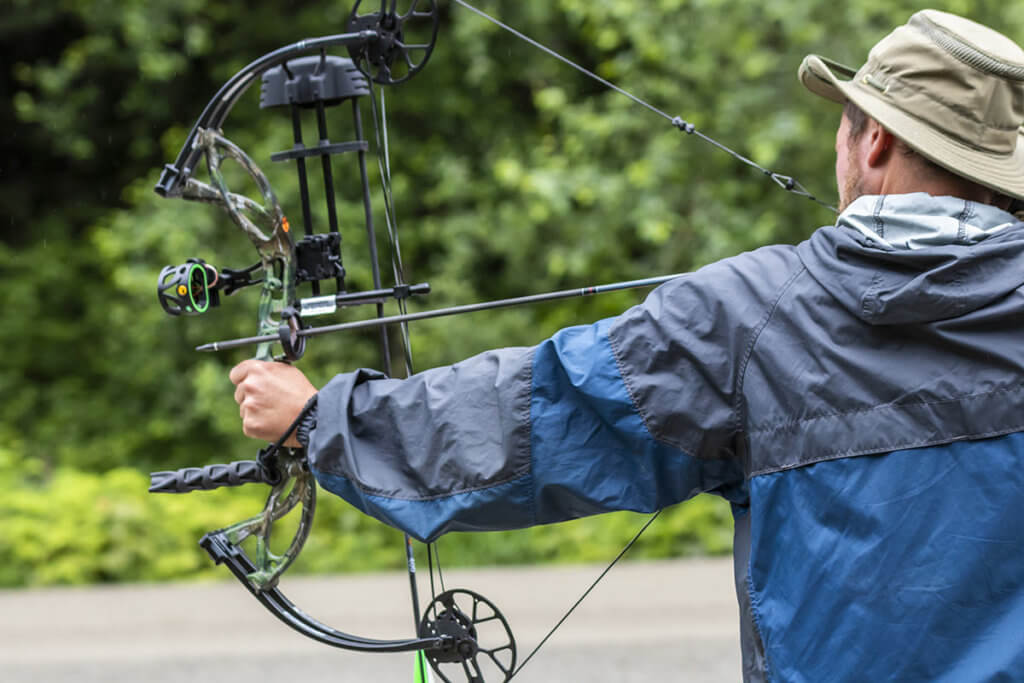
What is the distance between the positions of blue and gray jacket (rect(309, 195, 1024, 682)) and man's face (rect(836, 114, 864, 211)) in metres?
0.11

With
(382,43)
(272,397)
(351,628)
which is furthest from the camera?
(351,628)

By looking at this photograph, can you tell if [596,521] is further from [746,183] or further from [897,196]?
[897,196]

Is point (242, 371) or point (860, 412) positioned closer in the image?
point (860, 412)

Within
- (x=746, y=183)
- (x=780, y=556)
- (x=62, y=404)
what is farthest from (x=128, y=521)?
(x=780, y=556)

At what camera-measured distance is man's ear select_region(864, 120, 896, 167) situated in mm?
1512

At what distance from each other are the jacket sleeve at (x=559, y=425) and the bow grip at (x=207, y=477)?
409 mm

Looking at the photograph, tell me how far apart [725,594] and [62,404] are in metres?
5.21

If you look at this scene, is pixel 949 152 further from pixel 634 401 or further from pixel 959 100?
pixel 634 401

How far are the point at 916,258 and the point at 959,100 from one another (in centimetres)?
27

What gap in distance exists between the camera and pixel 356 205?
7137 mm

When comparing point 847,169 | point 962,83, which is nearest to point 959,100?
point 962,83

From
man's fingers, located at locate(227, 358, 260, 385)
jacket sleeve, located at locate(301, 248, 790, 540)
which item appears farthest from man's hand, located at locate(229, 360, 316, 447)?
jacket sleeve, located at locate(301, 248, 790, 540)

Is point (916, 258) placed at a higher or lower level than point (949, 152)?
lower

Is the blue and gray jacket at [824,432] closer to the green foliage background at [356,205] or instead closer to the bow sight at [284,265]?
the bow sight at [284,265]
